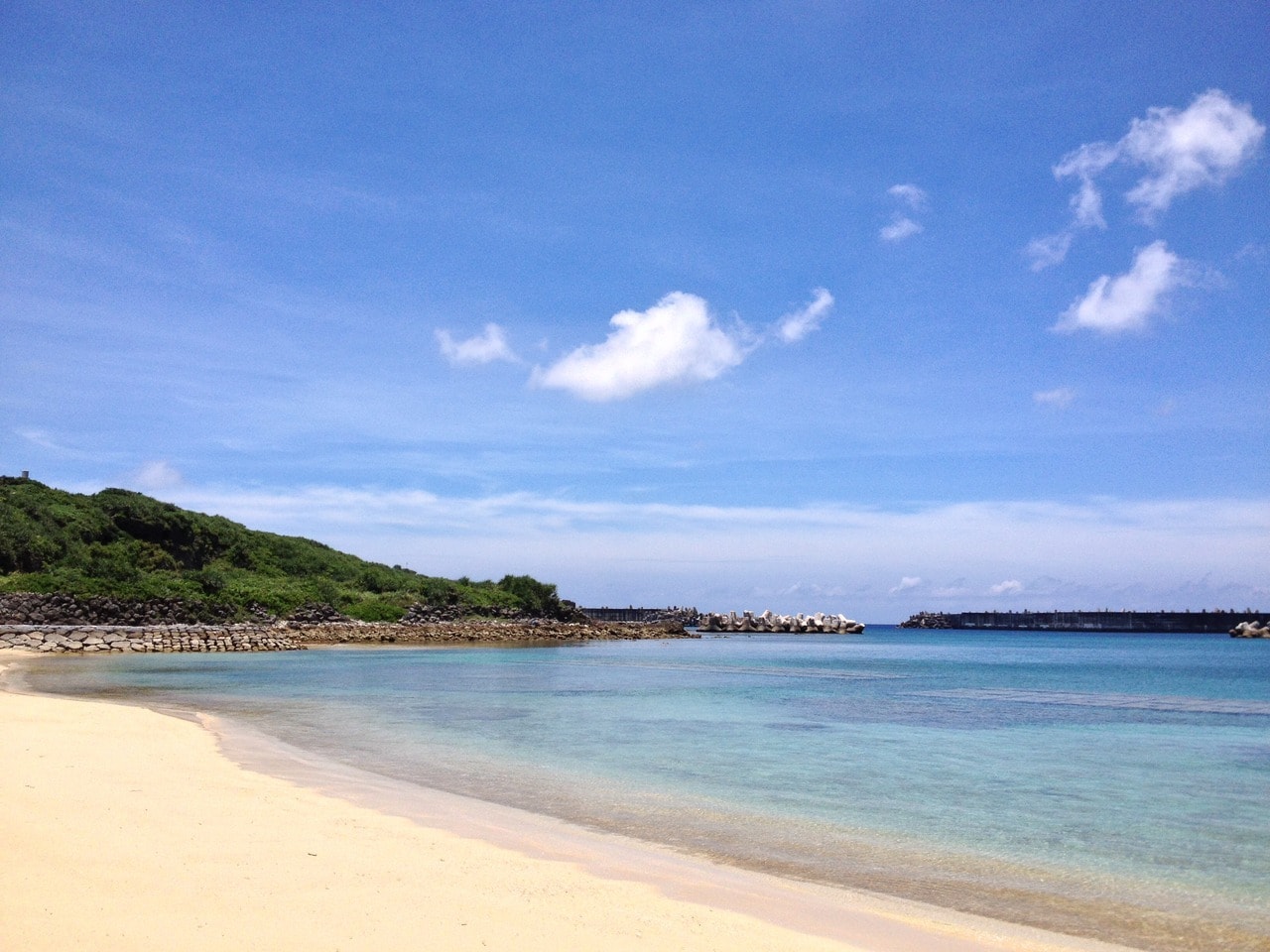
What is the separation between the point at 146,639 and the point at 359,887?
42.5 metres

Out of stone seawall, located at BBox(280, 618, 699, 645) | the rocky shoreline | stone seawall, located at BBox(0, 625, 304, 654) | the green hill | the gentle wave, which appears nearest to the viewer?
the gentle wave

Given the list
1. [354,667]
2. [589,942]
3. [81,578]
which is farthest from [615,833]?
[81,578]

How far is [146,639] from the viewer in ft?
139

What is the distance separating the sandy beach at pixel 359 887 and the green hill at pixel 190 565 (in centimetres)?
4441

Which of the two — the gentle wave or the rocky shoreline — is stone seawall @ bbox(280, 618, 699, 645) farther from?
the gentle wave

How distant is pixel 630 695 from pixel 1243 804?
16742 mm

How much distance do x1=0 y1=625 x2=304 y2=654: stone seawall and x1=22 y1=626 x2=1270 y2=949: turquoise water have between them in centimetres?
667

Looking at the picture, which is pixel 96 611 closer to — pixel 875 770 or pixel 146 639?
pixel 146 639

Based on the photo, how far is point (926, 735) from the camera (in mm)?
17812

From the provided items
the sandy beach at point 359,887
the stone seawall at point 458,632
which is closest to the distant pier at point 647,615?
the stone seawall at point 458,632

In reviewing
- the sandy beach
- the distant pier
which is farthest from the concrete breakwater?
the sandy beach

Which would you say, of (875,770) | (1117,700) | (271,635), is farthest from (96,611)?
(1117,700)

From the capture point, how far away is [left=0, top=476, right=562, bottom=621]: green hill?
1908 inches

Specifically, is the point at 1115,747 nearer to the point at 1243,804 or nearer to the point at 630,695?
the point at 1243,804
